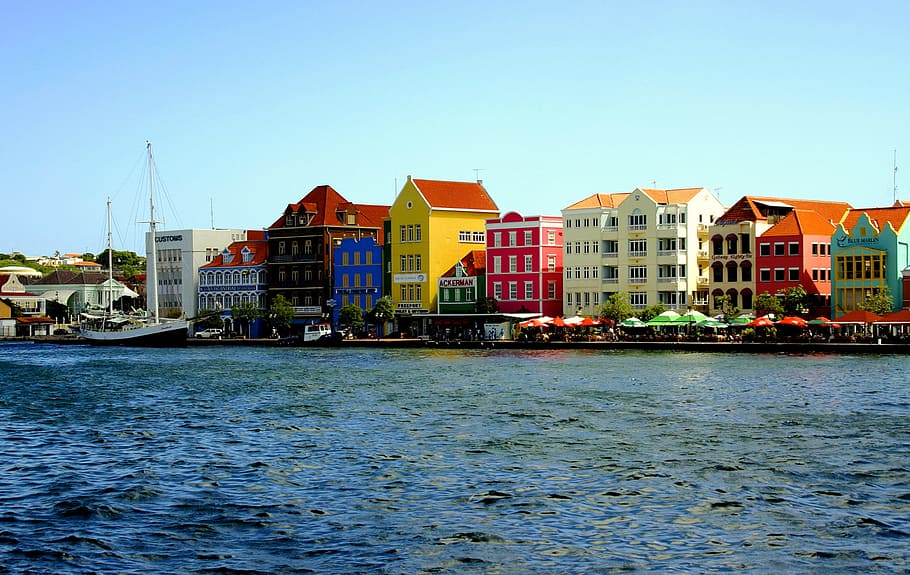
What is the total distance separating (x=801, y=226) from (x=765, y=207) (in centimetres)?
471

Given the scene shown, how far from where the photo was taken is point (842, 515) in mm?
21203

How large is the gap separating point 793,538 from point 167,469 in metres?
14.2

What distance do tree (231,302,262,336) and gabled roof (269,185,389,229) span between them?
315 inches

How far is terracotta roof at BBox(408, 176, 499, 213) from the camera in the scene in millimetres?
100312

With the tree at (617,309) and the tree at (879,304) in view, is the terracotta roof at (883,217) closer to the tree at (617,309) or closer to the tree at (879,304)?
the tree at (879,304)

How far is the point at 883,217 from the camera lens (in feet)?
258

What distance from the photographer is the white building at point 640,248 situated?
84.9m

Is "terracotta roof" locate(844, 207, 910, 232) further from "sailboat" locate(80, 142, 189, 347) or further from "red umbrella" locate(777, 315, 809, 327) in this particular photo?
"sailboat" locate(80, 142, 189, 347)

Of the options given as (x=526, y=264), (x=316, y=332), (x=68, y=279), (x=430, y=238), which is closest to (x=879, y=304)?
(x=526, y=264)

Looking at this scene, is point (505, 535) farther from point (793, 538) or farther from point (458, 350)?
point (458, 350)

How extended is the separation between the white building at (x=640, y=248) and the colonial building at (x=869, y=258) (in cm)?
1037

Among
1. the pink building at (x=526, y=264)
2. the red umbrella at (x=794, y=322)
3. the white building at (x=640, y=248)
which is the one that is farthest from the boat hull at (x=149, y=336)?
the red umbrella at (x=794, y=322)

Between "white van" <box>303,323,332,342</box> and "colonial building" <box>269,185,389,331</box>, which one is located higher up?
"colonial building" <box>269,185,389,331</box>

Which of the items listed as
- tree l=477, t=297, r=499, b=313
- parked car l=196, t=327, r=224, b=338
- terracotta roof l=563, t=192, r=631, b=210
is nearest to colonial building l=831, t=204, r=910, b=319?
terracotta roof l=563, t=192, r=631, b=210
